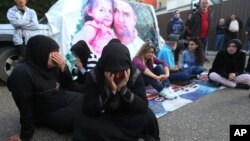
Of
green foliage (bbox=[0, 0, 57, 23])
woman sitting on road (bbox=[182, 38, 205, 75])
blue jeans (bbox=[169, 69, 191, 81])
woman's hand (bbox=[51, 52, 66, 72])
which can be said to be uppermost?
green foliage (bbox=[0, 0, 57, 23])

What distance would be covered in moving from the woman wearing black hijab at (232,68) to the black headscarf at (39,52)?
12.6 ft

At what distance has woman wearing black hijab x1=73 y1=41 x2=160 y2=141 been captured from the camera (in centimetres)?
272

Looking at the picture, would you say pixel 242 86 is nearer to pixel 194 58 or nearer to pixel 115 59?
pixel 194 58

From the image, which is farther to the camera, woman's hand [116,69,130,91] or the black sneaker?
Result: the black sneaker

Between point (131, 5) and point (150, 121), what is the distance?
4967 mm

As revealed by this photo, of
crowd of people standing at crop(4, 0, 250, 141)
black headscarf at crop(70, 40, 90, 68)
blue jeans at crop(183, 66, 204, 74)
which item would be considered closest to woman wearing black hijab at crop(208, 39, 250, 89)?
blue jeans at crop(183, 66, 204, 74)

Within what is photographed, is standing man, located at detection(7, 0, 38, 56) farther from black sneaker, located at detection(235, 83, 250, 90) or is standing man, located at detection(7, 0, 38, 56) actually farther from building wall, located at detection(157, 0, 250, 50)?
building wall, located at detection(157, 0, 250, 50)

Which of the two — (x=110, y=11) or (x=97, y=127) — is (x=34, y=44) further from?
(x=110, y=11)

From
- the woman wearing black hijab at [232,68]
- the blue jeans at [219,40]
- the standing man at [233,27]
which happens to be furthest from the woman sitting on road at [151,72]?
the blue jeans at [219,40]

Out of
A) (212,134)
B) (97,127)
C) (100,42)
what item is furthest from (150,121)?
(100,42)

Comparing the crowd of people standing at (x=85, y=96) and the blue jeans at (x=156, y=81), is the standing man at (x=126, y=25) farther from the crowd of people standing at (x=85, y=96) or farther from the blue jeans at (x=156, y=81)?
the crowd of people standing at (x=85, y=96)

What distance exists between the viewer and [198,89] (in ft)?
18.1

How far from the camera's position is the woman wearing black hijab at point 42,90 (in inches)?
115

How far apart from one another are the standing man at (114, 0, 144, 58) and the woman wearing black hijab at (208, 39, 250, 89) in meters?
2.01
